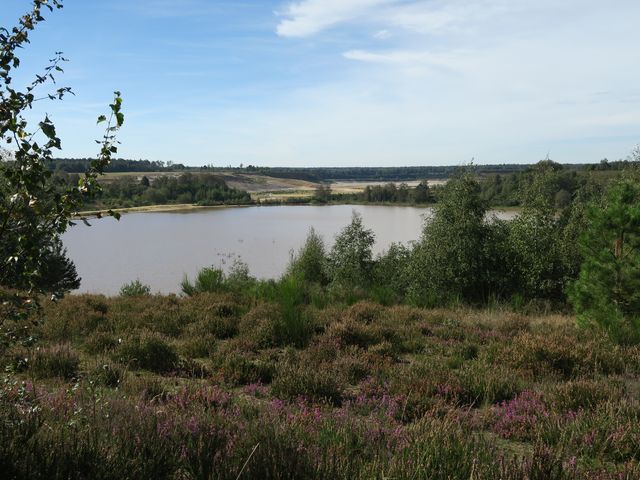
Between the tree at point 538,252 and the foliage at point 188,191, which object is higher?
the foliage at point 188,191

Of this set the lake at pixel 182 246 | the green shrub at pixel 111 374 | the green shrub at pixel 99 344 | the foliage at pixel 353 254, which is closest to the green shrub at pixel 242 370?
the green shrub at pixel 111 374

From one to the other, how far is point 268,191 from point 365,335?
118379 mm

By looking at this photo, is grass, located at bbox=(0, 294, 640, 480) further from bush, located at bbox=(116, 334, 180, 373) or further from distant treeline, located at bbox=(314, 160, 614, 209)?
distant treeline, located at bbox=(314, 160, 614, 209)

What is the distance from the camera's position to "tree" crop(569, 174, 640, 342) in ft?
29.0

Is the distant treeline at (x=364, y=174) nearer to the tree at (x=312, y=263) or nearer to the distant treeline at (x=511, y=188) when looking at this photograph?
the distant treeline at (x=511, y=188)

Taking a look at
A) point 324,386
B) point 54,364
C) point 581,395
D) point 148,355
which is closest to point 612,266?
point 581,395

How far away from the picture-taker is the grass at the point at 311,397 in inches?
114

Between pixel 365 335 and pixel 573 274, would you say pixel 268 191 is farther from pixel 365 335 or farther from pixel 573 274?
pixel 365 335

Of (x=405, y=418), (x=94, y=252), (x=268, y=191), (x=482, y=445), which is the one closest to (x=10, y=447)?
(x=482, y=445)

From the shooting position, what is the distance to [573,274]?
18625 millimetres

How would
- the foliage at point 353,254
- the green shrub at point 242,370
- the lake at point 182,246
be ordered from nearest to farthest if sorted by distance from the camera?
1. the green shrub at point 242,370
2. the foliage at point 353,254
3. the lake at point 182,246

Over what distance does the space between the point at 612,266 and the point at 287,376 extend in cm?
641

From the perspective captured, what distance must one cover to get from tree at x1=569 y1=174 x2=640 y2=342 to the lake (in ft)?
39.4

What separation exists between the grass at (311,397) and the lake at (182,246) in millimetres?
13620
